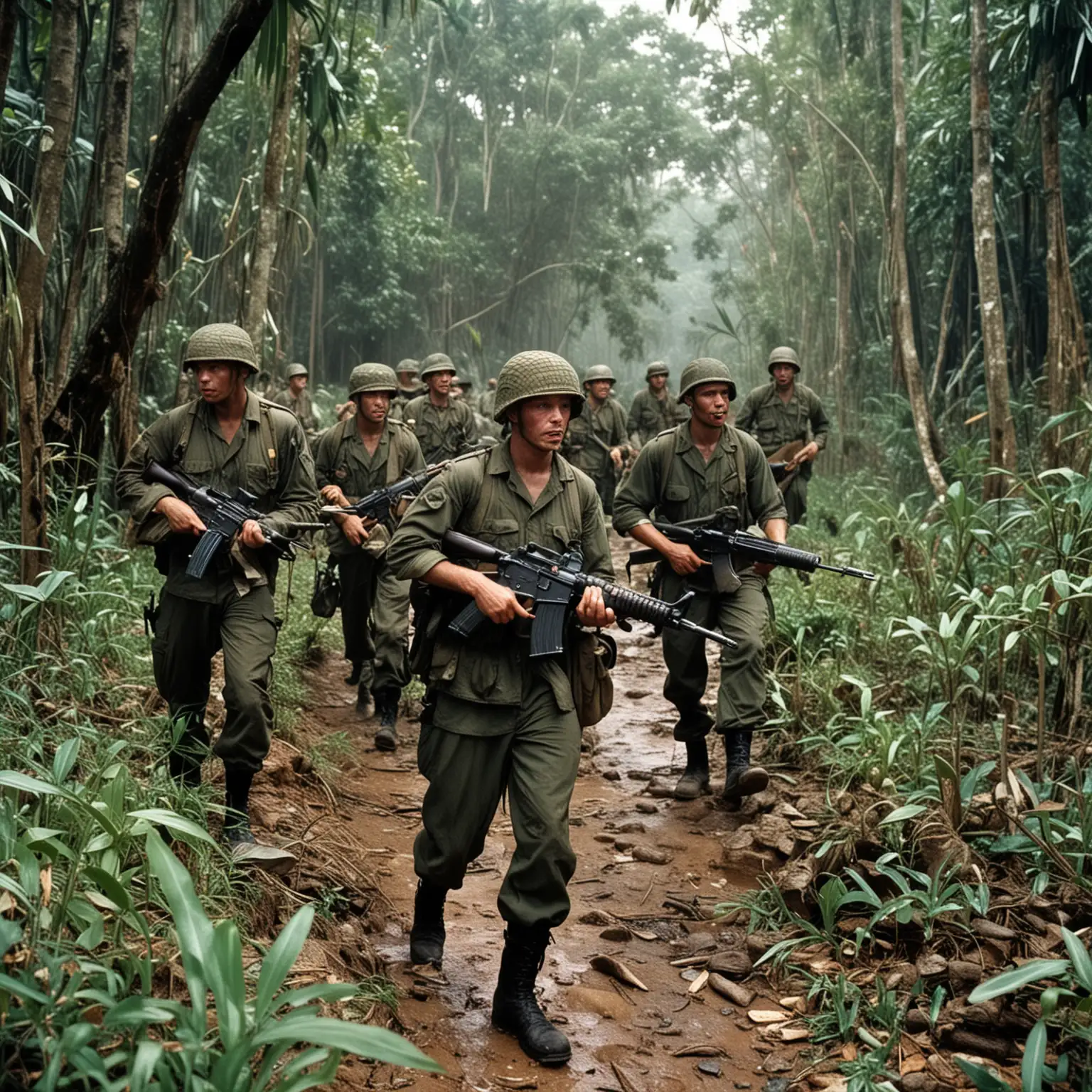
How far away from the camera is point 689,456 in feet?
19.5

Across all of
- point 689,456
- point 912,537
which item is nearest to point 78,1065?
point 689,456

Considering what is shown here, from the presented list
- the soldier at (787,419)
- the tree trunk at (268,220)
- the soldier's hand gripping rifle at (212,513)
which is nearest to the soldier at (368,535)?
the tree trunk at (268,220)

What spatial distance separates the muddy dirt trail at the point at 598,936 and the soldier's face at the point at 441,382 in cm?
342

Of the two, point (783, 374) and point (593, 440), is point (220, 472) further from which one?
point (593, 440)

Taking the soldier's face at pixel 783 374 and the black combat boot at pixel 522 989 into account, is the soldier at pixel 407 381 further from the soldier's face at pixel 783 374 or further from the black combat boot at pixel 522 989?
the black combat boot at pixel 522 989

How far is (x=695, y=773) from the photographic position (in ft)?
20.0

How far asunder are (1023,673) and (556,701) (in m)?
3.46

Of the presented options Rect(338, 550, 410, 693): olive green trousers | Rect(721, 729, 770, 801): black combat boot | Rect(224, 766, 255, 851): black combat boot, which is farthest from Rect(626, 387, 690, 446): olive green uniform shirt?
Rect(224, 766, 255, 851): black combat boot

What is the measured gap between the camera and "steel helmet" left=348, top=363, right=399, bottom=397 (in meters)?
7.42

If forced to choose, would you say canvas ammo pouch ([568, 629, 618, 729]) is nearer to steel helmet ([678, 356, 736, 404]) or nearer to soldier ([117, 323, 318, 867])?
soldier ([117, 323, 318, 867])

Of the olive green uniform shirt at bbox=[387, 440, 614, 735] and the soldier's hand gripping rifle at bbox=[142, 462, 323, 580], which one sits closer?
the olive green uniform shirt at bbox=[387, 440, 614, 735]

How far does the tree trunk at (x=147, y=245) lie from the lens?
5406 millimetres

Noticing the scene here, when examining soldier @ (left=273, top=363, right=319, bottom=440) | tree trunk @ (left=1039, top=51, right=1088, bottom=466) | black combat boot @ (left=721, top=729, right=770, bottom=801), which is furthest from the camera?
soldier @ (left=273, top=363, right=319, bottom=440)

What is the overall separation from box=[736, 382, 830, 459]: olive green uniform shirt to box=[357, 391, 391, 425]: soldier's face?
3664mm
